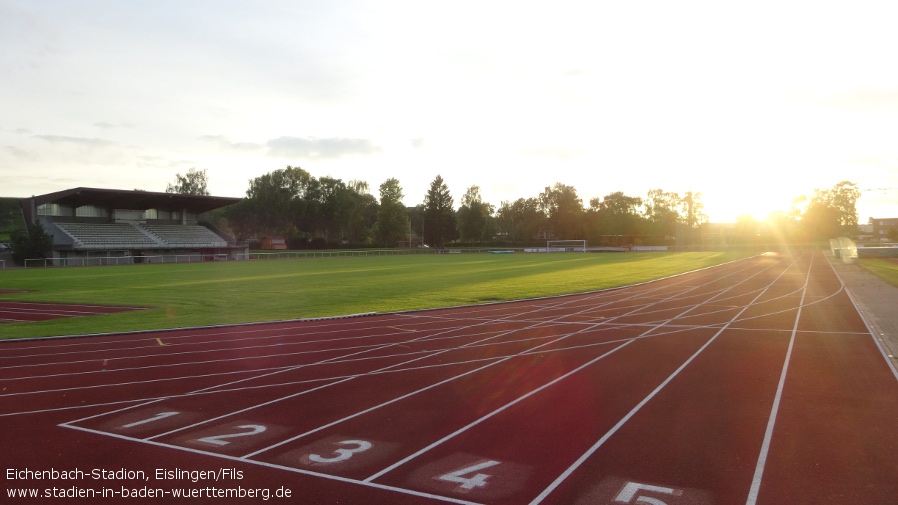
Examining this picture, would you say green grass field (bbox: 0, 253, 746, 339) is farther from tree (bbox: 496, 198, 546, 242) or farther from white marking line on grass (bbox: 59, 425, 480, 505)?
tree (bbox: 496, 198, 546, 242)

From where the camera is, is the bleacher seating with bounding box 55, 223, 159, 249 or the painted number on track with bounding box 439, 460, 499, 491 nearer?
the painted number on track with bounding box 439, 460, 499, 491

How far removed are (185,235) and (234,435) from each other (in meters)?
70.9

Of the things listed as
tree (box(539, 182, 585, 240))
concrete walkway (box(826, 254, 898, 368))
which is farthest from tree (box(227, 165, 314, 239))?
concrete walkway (box(826, 254, 898, 368))

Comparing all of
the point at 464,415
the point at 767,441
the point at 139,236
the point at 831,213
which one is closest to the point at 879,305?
the point at 767,441

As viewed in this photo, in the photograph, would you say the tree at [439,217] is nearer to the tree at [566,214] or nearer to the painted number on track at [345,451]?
the tree at [566,214]

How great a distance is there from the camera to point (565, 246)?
109 metres

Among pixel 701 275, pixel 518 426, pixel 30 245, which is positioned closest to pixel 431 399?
pixel 518 426

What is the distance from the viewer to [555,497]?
5.91 m

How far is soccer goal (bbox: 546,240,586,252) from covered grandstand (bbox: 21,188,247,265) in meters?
53.1

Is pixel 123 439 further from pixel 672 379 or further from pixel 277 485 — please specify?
pixel 672 379

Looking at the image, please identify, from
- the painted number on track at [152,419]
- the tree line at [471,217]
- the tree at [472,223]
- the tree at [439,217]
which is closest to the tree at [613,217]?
the tree line at [471,217]

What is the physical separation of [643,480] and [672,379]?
4840 mm

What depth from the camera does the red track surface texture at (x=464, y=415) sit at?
6.28m

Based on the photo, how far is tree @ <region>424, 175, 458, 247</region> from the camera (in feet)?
368
